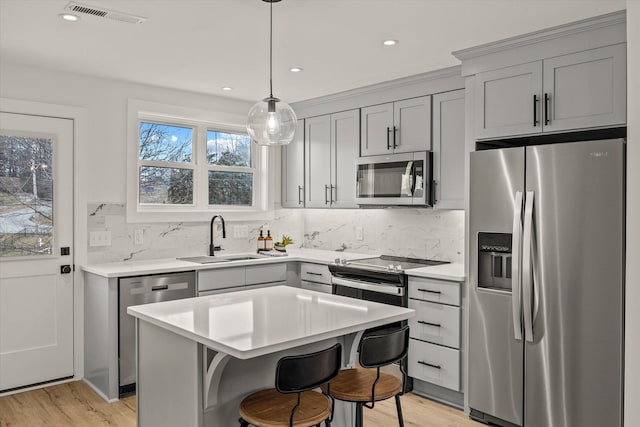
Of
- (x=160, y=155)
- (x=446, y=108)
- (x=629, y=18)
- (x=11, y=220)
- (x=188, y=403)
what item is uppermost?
(x=446, y=108)

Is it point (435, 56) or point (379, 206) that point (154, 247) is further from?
point (435, 56)

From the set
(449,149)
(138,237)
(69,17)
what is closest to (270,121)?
(69,17)

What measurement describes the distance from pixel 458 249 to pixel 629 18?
384cm

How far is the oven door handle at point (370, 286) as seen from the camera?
3.68 metres

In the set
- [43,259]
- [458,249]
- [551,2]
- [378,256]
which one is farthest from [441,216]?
[43,259]

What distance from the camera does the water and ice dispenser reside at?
9.95 ft

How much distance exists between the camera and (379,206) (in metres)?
4.25

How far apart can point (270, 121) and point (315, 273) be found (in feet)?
7.32

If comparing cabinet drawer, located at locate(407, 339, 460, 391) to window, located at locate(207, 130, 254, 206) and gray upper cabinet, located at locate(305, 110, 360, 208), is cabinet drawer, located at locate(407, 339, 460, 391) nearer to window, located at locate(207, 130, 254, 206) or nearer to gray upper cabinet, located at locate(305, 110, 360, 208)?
gray upper cabinet, located at locate(305, 110, 360, 208)

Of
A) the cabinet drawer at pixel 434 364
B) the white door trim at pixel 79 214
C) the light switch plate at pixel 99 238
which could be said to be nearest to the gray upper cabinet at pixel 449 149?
the cabinet drawer at pixel 434 364

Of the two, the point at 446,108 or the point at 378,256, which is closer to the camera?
the point at 446,108

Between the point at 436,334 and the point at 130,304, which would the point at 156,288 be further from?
the point at 436,334

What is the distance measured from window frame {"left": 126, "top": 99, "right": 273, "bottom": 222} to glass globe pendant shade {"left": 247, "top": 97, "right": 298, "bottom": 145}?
7.00 feet

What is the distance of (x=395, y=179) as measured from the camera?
4.08 metres
